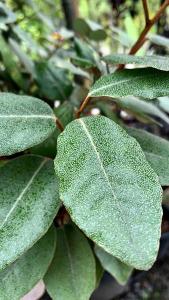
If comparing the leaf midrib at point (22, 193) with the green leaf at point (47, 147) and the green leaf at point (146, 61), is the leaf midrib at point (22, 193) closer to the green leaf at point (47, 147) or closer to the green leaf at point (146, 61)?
the green leaf at point (47, 147)

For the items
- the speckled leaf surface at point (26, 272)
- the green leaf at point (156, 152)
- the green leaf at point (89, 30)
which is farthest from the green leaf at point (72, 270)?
the green leaf at point (89, 30)

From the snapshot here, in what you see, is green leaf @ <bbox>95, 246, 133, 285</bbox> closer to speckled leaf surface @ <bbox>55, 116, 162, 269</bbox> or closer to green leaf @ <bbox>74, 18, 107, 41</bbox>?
speckled leaf surface @ <bbox>55, 116, 162, 269</bbox>

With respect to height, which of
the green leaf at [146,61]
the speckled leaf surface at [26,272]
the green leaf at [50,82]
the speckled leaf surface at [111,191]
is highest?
the green leaf at [146,61]

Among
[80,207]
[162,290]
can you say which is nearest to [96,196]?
[80,207]

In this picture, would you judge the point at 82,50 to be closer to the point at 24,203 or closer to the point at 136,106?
the point at 136,106

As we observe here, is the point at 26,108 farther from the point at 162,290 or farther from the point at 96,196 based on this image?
the point at 162,290

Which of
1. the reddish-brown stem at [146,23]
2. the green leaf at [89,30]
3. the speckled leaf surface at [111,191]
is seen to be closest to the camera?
the speckled leaf surface at [111,191]
